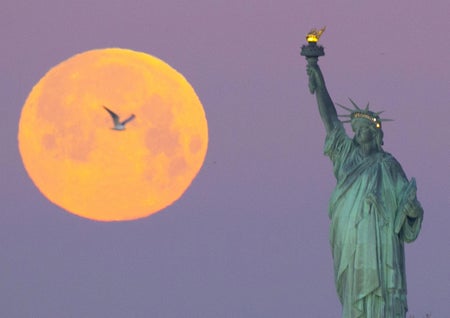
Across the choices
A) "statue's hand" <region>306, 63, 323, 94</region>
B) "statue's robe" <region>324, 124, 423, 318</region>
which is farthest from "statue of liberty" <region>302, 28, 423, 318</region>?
"statue's hand" <region>306, 63, 323, 94</region>

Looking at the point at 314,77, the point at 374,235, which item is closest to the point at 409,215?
the point at 374,235

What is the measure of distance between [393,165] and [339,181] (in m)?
0.77

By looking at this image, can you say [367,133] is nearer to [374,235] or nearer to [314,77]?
[314,77]

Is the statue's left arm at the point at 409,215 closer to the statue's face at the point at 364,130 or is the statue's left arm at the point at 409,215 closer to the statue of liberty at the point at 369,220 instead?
the statue of liberty at the point at 369,220

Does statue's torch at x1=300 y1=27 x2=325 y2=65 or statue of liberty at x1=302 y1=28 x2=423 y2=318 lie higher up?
statue's torch at x1=300 y1=27 x2=325 y2=65

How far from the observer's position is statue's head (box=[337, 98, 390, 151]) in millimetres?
42562

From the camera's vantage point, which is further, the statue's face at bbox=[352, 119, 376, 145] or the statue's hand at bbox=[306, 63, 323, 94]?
the statue's hand at bbox=[306, 63, 323, 94]

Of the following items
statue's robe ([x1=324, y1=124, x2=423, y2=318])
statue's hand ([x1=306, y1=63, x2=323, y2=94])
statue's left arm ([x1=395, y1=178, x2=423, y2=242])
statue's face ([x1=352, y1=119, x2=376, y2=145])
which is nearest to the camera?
statue's left arm ([x1=395, y1=178, x2=423, y2=242])

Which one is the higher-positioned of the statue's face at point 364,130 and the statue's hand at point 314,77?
the statue's hand at point 314,77

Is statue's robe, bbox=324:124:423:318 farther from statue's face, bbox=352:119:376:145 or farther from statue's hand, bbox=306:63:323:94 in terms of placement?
statue's hand, bbox=306:63:323:94

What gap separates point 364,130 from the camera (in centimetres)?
4262


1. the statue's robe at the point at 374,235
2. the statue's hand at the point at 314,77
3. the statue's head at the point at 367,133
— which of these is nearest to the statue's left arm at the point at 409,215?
the statue's robe at the point at 374,235

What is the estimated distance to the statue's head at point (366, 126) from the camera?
42.6m

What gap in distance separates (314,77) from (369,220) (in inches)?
85.3
